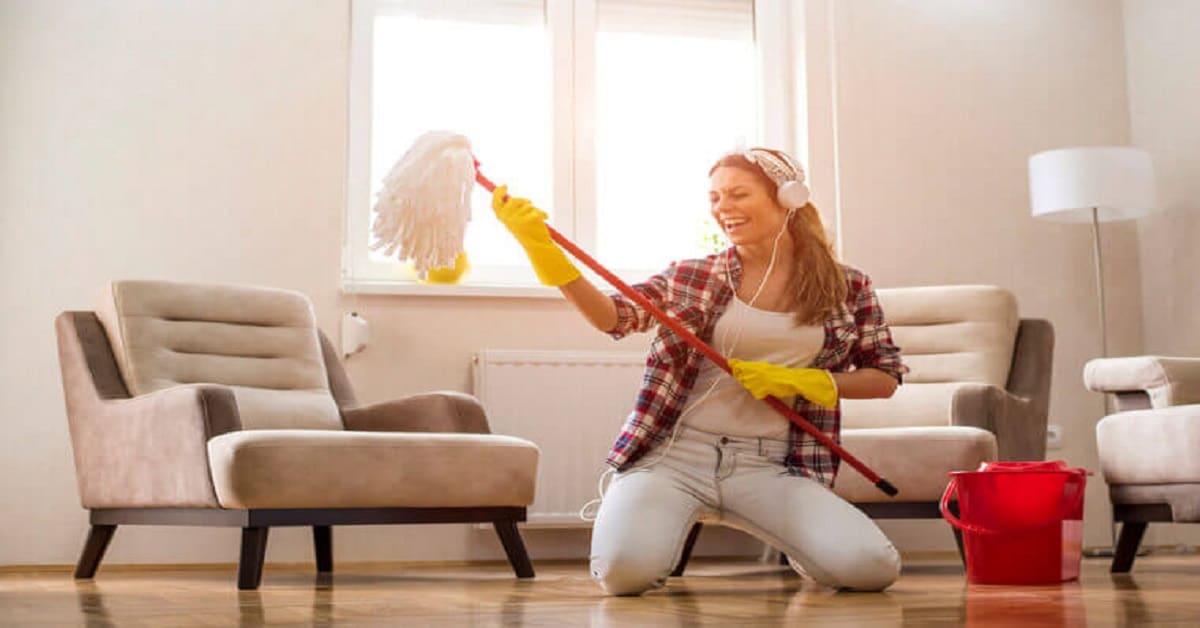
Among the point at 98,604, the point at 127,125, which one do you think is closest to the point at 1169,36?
the point at 127,125

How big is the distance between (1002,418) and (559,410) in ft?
4.59

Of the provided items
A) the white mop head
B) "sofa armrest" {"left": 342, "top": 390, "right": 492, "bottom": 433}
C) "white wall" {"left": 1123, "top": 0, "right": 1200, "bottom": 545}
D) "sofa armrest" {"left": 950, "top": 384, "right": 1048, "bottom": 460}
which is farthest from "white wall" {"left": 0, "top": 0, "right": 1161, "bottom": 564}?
the white mop head

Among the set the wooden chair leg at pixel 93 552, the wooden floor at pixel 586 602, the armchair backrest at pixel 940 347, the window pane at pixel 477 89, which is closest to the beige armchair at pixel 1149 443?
the wooden floor at pixel 586 602

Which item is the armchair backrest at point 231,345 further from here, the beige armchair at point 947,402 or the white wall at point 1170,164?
the white wall at point 1170,164

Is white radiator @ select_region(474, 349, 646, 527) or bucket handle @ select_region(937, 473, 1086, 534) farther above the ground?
white radiator @ select_region(474, 349, 646, 527)

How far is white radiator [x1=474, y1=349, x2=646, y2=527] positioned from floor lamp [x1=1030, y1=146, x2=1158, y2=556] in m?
1.54

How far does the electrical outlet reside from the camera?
185 inches

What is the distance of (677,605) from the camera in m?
2.12

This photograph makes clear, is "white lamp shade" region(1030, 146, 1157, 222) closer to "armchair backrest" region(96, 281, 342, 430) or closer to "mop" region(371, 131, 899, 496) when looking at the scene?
"mop" region(371, 131, 899, 496)

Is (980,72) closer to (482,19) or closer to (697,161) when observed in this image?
(697,161)

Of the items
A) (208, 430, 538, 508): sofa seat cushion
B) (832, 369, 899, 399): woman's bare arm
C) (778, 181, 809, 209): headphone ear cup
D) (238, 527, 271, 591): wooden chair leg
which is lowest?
(238, 527, 271, 591): wooden chair leg

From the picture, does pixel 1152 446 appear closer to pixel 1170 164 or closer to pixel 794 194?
pixel 794 194

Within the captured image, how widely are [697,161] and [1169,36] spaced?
1.77m

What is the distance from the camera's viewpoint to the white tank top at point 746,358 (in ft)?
8.24
